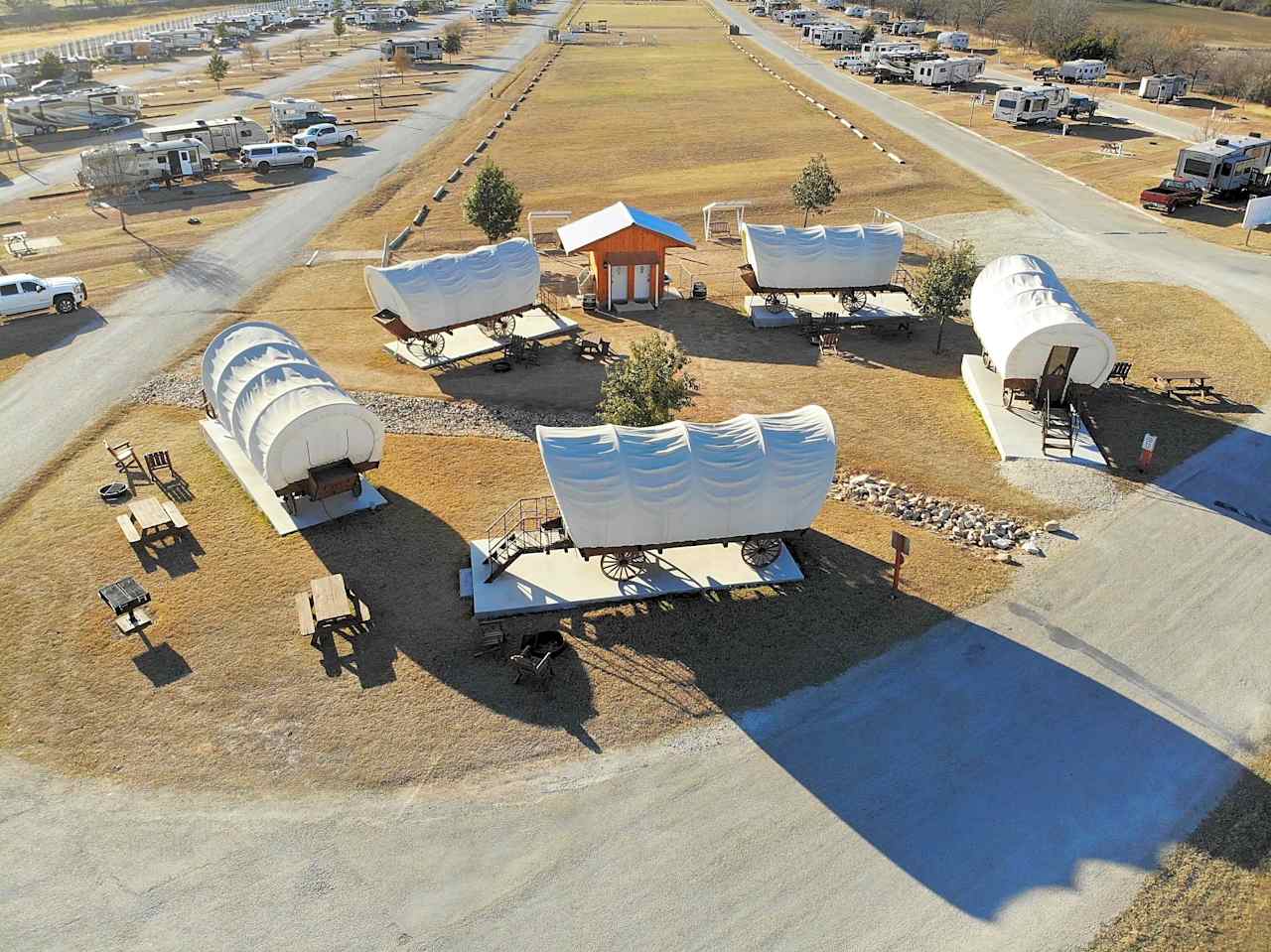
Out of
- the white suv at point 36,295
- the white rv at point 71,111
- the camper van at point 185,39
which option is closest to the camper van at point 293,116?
the white rv at point 71,111

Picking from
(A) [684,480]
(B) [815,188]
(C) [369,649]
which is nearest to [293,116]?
(B) [815,188]

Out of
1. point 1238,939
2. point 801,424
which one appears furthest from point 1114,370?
point 1238,939

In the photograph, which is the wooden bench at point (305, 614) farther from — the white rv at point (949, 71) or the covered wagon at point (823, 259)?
Answer: the white rv at point (949, 71)

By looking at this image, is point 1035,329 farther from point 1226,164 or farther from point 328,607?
point 1226,164

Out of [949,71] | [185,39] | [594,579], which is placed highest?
[185,39]

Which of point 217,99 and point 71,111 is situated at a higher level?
point 217,99

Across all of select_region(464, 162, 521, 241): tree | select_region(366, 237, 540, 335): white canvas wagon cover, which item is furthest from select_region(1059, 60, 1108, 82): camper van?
select_region(366, 237, 540, 335): white canvas wagon cover
